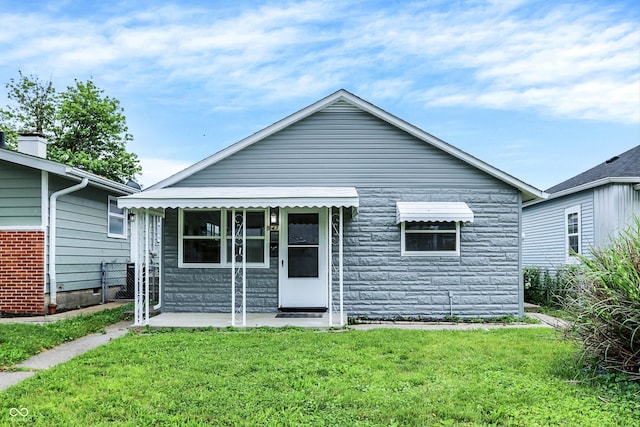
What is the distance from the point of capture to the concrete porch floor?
905 centimetres

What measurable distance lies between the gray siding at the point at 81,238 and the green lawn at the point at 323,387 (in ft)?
16.7

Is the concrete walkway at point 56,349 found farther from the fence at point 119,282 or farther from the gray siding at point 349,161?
the gray siding at point 349,161

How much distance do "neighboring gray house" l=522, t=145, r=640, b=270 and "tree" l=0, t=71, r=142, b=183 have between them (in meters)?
22.6

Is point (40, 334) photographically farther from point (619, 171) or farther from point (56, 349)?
point (619, 171)

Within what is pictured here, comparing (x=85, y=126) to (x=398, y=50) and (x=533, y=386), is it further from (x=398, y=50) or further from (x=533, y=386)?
(x=533, y=386)

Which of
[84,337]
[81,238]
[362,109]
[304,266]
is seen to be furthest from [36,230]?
[362,109]

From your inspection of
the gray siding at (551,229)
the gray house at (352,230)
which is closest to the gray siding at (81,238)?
the gray house at (352,230)

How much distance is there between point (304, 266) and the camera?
1045 cm

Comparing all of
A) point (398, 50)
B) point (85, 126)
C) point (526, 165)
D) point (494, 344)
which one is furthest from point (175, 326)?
point (85, 126)

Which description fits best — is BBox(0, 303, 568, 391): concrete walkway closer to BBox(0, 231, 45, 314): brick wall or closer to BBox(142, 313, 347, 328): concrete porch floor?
BBox(0, 231, 45, 314): brick wall

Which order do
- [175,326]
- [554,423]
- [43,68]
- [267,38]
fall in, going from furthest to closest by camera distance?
[43,68], [267,38], [175,326], [554,423]

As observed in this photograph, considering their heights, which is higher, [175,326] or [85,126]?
[85,126]

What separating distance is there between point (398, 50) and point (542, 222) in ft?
24.1

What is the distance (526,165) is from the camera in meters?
18.8
